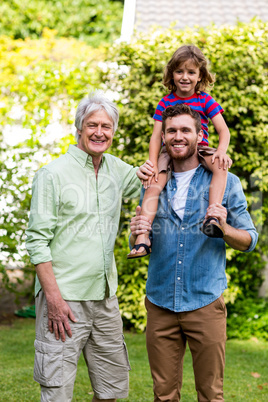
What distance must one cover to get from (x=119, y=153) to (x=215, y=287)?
139 inches

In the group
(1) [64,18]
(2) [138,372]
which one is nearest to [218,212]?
(2) [138,372]

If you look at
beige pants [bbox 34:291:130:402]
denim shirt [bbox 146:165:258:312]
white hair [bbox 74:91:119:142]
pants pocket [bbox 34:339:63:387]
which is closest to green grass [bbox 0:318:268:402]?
beige pants [bbox 34:291:130:402]

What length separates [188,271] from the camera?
8.80 ft

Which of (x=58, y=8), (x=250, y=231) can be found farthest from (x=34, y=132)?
(x=58, y=8)

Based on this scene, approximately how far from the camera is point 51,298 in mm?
2732

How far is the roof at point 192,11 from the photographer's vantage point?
25.9 feet

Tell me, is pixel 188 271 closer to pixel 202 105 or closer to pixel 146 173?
pixel 146 173

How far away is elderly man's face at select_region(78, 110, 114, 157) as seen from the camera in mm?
2881

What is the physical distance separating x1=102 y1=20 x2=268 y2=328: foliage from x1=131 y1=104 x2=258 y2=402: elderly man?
3.01 metres

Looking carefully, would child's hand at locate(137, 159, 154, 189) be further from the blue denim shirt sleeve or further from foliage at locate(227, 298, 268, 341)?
foliage at locate(227, 298, 268, 341)

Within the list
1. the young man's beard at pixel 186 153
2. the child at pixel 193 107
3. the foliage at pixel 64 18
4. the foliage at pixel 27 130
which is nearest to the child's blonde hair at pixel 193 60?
the child at pixel 193 107

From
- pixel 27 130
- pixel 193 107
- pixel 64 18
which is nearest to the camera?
pixel 193 107

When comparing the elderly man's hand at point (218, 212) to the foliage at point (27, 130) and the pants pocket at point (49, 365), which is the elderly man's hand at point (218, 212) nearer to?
the pants pocket at point (49, 365)

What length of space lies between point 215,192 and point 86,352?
1.18 metres
